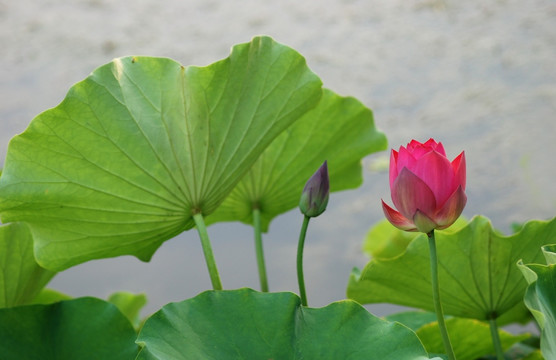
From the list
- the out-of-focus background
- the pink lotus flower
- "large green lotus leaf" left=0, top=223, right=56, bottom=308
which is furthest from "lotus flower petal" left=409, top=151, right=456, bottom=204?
the out-of-focus background

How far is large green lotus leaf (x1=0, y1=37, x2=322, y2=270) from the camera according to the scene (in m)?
0.63

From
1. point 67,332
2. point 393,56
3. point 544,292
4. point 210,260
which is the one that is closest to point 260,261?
point 210,260

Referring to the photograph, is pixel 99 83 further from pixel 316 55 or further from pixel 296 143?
pixel 316 55

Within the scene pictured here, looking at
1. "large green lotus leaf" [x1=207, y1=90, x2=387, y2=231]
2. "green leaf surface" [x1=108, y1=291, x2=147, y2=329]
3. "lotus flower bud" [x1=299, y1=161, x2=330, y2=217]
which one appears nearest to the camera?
"lotus flower bud" [x1=299, y1=161, x2=330, y2=217]

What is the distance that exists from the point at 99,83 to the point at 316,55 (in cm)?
325

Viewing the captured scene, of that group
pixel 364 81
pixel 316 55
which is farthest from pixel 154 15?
pixel 364 81

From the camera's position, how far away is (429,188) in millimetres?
477

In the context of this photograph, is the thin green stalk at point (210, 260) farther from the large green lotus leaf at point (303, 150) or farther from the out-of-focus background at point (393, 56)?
the out-of-focus background at point (393, 56)

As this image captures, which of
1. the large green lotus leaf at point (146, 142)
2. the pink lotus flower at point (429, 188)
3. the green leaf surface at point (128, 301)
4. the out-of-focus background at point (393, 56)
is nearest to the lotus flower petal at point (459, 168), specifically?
the pink lotus flower at point (429, 188)

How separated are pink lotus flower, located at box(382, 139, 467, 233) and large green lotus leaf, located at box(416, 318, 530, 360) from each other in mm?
240

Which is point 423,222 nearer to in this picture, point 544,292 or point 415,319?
point 544,292

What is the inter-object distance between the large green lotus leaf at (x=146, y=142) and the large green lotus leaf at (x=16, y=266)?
0.03 meters

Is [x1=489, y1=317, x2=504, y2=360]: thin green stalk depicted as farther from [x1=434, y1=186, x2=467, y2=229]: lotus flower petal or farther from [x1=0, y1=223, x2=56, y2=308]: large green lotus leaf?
[x1=0, y1=223, x2=56, y2=308]: large green lotus leaf

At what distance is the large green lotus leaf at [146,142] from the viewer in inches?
24.9
